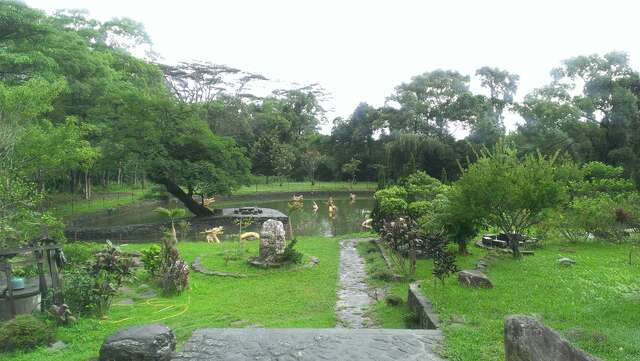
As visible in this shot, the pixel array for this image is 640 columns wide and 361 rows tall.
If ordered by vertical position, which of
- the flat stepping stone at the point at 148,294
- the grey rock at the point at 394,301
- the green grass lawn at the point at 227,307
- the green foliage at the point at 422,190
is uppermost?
the green foliage at the point at 422,190

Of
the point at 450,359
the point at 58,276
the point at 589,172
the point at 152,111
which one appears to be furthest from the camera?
the point at 152,111

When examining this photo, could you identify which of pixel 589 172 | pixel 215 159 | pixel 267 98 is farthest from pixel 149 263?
pixel 267 98

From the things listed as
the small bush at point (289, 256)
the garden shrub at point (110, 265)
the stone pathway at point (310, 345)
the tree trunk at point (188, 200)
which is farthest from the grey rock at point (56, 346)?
the tree trunk at point (188, 200)

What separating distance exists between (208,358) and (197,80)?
45.9 meters

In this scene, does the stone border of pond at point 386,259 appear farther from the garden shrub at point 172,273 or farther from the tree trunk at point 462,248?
the garden shrub at point 172,273

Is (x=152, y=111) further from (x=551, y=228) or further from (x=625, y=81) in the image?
(x=625, y=81)

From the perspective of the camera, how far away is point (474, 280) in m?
9.02

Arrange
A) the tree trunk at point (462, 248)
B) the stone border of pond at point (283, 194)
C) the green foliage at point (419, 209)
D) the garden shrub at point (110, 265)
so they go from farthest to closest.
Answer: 1. the stone border of pond at point (283, 194)
2. the green foliage at point (419, 209)
3. the tree trunk at point (462, 248)
4. the garden shrub at point (110, 265)

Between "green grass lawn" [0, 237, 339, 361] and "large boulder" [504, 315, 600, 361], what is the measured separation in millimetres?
3688

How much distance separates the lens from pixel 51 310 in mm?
7562

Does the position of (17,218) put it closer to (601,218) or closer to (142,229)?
(142,229)

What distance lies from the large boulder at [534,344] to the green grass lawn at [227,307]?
145 inches

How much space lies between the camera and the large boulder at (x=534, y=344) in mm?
4113

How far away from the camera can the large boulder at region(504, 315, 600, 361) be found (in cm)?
411
